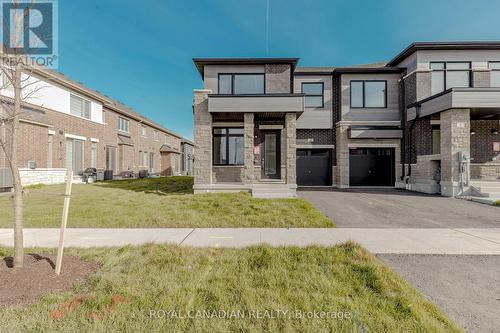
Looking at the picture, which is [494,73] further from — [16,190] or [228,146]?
[16,190]

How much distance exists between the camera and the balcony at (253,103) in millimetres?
11180

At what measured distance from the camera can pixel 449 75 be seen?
14.7 metres

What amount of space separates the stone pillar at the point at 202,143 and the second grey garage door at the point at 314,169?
25.6ft

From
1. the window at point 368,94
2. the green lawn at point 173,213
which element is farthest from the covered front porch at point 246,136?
the window at point 368,94

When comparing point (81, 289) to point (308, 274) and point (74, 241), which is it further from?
point (308, 274)

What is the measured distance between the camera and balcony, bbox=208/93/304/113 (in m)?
11.2

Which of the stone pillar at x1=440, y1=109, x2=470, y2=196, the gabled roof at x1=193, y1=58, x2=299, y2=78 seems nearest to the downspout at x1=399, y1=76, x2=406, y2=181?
the stone pillar at x1=440, y1=109, x2=470, y2=196

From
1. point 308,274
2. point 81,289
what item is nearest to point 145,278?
point 81,289

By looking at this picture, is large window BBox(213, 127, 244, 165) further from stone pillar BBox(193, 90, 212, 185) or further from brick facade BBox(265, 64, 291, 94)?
brick facade BBox(265, 64, 291, 94)

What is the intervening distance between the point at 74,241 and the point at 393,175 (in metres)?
17.9

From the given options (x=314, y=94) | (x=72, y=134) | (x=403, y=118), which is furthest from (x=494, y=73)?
(x=72, y=134)

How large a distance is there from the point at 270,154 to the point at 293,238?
29.5 feet

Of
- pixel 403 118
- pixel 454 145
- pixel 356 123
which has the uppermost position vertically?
pixel 403 118

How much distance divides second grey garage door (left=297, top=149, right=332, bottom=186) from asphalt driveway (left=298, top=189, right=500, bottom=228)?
6.23m
